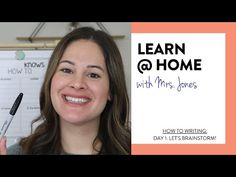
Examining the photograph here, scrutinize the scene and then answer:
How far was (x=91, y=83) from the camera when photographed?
916 mm

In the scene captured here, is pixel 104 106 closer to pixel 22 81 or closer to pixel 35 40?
pixel 22 81

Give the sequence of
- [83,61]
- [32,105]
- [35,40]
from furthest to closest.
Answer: [35,40], [32,105], [83,61]

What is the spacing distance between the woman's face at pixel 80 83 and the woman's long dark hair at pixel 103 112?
0.8 inches

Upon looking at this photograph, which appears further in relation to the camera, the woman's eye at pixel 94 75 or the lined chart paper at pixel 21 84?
the lined chart paper at pixel 21 84

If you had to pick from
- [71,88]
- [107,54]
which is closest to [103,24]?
[107,54]

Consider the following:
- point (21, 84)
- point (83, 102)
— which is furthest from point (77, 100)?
point (21, 84)

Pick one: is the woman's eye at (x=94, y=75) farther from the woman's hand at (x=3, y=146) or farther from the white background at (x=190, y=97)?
the woman's hand at (x=3, y=146)

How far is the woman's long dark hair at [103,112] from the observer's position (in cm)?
94

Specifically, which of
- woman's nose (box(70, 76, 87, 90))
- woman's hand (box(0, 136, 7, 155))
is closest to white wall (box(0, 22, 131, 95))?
woman's nose (box(70, 76, 87, 90))

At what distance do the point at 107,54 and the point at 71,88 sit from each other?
0.48 ft

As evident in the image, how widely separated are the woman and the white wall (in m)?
0.02

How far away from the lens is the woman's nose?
2.97 feet

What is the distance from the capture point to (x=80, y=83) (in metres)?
0.91

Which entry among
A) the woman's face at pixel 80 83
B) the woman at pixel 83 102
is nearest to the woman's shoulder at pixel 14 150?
the woman at pixel 83 102
